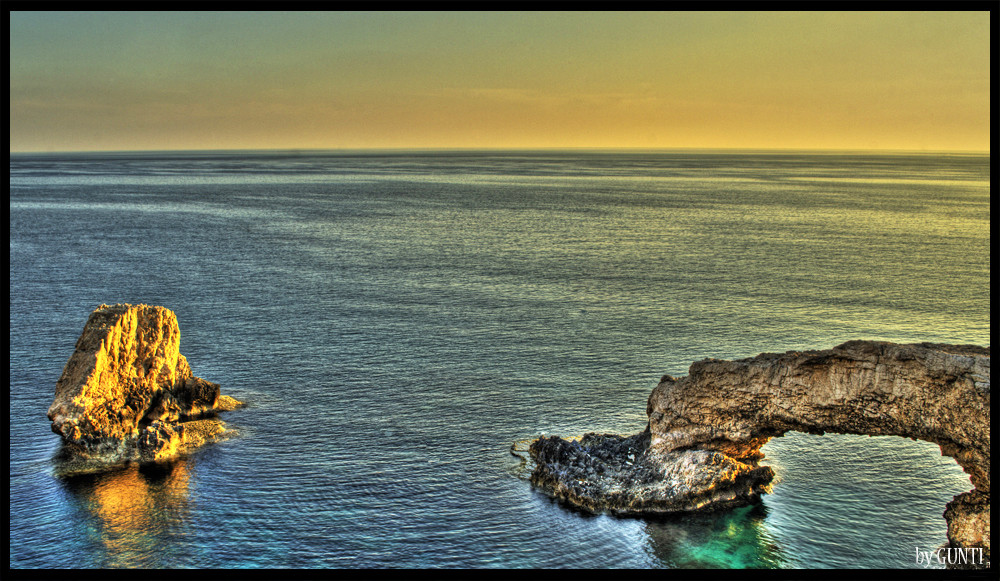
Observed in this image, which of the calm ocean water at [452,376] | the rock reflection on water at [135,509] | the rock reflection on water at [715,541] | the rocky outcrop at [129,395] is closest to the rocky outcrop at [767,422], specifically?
the rock reflection on water at [715,541]

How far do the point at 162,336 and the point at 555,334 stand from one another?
153ft

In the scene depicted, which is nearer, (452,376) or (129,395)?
(129,395)

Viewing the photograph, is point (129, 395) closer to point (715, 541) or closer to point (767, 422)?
point (715, 541)

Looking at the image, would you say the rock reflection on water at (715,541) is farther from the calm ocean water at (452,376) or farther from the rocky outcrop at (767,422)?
the rocky outcrop at (767,422)

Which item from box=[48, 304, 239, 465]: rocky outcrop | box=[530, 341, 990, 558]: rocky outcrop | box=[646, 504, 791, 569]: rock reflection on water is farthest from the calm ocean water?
box=[48, 304, 239, 465]: rocky outcrop

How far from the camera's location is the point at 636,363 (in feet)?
286

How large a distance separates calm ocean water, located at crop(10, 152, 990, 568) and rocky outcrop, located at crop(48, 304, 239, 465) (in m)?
2.65

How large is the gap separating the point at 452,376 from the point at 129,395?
3042 centimetres

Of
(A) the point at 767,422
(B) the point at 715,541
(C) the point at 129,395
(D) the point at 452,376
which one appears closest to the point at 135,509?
(C) the point at 129,395

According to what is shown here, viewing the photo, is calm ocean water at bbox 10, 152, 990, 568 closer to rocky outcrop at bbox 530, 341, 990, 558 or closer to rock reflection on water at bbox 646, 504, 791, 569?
Answer: rock reflection on water at bbox 646, 504, 791, 569

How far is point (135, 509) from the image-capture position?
54000 mm

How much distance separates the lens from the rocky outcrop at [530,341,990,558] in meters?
39.5

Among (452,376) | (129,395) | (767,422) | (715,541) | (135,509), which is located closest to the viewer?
(767,422)

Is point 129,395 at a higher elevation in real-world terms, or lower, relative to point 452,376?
higher
